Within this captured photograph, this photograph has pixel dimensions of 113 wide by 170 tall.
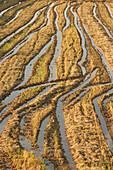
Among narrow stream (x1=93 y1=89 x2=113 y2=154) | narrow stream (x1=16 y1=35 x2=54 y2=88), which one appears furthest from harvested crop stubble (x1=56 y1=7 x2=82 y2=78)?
narrow stream (x1=93 y1=89 x2=113 y2=154)

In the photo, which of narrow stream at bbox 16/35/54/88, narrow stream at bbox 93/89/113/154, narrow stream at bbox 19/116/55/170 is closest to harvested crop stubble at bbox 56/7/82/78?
narrow stream at bbox 16/35/54/88

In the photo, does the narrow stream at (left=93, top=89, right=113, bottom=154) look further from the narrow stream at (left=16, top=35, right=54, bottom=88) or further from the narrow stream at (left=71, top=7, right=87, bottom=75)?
the narrow stream at (left=16, top=35, right=54, bottom=88)

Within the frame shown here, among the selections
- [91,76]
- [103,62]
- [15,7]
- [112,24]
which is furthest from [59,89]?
[15,7]

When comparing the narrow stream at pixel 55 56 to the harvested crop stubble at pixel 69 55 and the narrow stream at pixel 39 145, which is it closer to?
the harvested crop stubble at pixel 69 55

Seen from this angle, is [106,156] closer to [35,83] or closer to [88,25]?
[35,83]

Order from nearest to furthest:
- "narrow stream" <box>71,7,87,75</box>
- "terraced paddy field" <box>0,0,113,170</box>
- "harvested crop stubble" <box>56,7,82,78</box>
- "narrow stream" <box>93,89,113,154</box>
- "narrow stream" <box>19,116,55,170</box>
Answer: "narrow stream" <box>19,116,55,170</box> < "terraced paddy field" <box>0,0,113,170</box> < "narrow stream" <box>93,89,113,154</box> < "harvested crop stubble" <box>56,7,82,78</box> < "narrow stream" <box>71,7,87,75</box>

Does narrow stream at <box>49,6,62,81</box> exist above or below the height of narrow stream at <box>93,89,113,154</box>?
above

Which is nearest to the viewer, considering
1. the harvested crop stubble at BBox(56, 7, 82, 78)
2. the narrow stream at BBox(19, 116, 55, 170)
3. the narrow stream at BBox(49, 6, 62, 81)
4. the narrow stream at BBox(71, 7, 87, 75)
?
the narrow stream at BBox(19, 116, 55, 170)

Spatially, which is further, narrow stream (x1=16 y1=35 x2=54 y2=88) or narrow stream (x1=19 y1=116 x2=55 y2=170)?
narrow stream (x1=16 y1=35 x2=54 y2=88)
